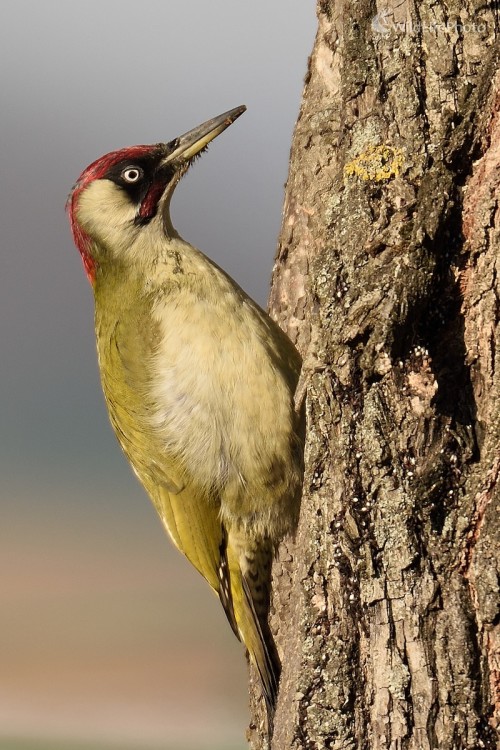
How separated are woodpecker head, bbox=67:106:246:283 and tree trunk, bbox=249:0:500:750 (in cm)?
110

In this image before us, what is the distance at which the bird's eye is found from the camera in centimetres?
333

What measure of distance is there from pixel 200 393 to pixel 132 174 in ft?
3.43

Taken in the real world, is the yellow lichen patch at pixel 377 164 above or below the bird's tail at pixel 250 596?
above

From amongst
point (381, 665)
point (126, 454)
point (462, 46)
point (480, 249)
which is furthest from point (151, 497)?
point (462, 46)

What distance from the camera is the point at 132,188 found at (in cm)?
334

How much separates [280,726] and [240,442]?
887 millimetres

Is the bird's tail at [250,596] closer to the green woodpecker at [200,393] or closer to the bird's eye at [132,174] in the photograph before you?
the green woodpecker at [200,393]

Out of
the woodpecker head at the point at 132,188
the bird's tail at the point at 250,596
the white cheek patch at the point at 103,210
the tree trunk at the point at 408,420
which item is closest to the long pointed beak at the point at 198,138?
the woodpecker head at the point at 132,188

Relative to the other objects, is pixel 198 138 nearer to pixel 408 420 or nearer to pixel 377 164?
pixel 377 164

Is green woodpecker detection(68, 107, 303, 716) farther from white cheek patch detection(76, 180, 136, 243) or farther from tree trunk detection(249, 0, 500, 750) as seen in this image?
tree trunk detection(249, 0, 500, 750)

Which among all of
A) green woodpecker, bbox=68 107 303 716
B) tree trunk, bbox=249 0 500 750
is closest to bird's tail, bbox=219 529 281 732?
green woodpecker, bbox=68 107 303 716

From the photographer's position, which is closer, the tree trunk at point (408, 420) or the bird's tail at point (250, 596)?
the tree trunk at point (408, 420)

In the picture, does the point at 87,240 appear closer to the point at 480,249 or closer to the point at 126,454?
the point at 126,454

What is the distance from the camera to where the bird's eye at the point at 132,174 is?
3.33 meters
